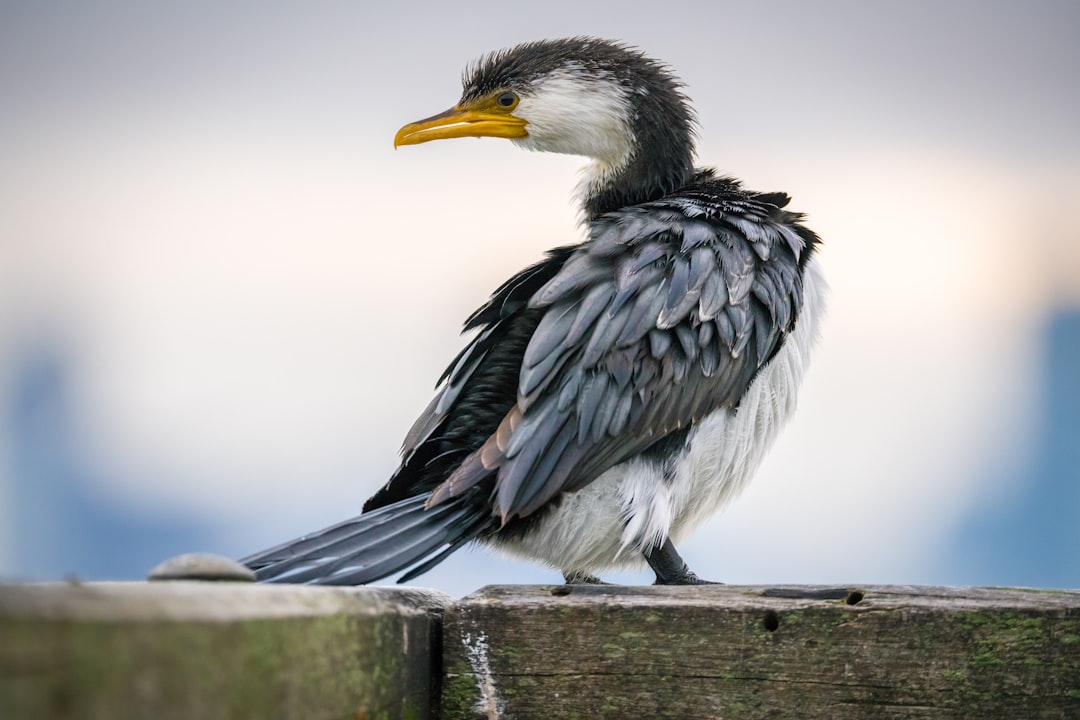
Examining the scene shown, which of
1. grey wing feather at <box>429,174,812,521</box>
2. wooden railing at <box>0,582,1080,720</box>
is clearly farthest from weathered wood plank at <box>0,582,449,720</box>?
grey wing feather at <box>429,174,812,521</box>

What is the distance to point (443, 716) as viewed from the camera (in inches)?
77.9

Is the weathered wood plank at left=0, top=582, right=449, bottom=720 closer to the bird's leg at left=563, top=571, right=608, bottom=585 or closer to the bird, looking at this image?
the bird

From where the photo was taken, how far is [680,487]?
10.7 feet

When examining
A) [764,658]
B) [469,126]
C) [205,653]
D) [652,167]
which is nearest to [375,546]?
A: [764,658]

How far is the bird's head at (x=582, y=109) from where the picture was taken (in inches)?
154

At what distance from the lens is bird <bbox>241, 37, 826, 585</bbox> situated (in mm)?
2971

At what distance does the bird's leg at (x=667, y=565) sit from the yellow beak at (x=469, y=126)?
64.2 inches

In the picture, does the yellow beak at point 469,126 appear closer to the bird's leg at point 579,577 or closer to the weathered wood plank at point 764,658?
the bird's leg at point 579,577

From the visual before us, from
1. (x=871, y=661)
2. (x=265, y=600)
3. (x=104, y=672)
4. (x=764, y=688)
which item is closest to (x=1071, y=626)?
(x=871, y=661)

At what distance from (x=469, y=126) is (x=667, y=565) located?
5.82ft

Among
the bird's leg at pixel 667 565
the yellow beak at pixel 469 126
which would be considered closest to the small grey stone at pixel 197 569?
the bird's leg at pixel 667 565

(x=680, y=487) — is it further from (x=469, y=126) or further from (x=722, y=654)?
(x=469, y=126)

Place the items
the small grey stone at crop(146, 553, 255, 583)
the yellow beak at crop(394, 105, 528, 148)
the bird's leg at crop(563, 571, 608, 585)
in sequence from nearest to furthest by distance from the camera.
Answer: the small grey stone at crop(146, 553, 255, 583)
the bird's leg at crop(563, 571, 608, 585)
the yellow beak at crop(394, 105, 528, 148)

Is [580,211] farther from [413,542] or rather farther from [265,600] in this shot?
[265,600]
